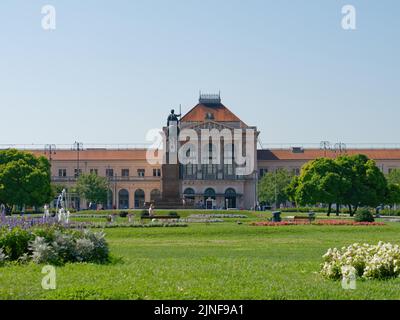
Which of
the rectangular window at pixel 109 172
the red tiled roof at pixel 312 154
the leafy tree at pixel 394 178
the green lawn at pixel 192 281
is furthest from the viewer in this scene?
the rectangular window at pixel 109 172

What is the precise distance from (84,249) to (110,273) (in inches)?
108

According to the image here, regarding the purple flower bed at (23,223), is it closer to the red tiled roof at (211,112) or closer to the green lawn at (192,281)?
the green lawn at (192,281)

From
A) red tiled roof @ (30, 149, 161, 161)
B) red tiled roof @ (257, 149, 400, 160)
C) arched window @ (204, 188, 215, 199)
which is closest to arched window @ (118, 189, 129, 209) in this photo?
red tiled roof @ (30, 149, 161, 161)

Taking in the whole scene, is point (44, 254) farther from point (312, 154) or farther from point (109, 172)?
point (312, 154)

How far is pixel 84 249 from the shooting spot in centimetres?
1666

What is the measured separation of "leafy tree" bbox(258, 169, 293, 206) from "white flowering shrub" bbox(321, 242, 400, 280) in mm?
81241

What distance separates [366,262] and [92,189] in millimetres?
86025

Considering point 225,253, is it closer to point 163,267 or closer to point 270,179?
point 163,267

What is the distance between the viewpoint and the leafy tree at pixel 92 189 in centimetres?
9825

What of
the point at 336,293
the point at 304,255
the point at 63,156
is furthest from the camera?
the point at 63,156

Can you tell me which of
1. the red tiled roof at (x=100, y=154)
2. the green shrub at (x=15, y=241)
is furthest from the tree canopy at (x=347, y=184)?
the red tiled roof at (x=100, y=154)

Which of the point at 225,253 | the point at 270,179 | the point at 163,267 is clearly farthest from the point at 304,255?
the point at 270,179

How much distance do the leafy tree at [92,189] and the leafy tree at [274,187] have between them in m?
20.8

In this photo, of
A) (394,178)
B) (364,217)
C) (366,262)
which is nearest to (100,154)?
(394,178)
